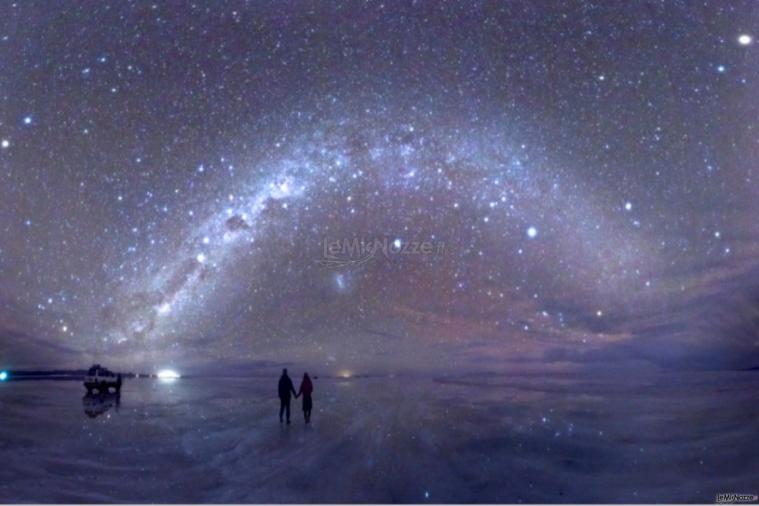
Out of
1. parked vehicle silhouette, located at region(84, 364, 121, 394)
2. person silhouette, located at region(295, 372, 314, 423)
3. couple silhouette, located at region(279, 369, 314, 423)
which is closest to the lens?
couple silhouette, located at region(279, 369, 314, 423)

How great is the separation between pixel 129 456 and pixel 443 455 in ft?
19.3

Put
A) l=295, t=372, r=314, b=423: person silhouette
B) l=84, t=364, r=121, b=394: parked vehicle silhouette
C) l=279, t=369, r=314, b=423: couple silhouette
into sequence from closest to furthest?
l=279, t=369, r=314, b=423: couple silhouette
l=295, t=372, r=314, b=423: person silhouette
l=84, t=364, r=121, b=394: parked vehicle silhouette

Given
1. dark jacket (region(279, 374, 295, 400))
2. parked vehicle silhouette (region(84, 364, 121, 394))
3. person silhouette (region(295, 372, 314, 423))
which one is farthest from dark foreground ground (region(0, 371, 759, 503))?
parked vehicle silhouette (region(84, 364, 121, 394))

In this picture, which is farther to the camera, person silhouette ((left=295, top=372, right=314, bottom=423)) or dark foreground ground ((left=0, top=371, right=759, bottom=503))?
person silhouette ((left=295, top=372, right=314, bottom=423))

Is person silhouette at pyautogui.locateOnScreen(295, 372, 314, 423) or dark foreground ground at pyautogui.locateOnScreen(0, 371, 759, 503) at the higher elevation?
person silhouette at pyautogui.locateOnScreen(295, 372, 314, 423)

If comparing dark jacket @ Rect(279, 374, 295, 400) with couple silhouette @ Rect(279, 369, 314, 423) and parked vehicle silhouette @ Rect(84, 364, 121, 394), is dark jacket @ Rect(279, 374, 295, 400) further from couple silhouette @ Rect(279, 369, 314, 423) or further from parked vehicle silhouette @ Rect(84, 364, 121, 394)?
→ parked vehicle silhouette @ Rect(84, 364, 121, 394)

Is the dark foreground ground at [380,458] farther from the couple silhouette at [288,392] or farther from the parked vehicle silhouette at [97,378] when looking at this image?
the parked vehicle silhouette at [97,378]

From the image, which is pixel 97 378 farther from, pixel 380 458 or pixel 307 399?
pixel 380 458

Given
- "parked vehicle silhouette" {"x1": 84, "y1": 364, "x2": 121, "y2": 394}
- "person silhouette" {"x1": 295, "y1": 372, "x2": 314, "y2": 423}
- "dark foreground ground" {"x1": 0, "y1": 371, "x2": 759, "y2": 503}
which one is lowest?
"dark foreground ground" {"x1": 0, "y1": 371, "x2": 759, "y2": 503}

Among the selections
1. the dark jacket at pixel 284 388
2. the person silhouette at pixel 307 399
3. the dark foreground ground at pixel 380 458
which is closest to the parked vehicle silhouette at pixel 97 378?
the dark foreground ground at pixel 380 458

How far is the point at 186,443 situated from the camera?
1313cm

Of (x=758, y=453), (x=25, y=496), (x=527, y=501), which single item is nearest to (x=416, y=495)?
(x=527, y=501)

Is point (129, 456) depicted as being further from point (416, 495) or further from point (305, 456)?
point (416, 495)

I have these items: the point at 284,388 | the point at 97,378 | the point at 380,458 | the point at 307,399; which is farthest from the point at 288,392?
the point at 97,378
